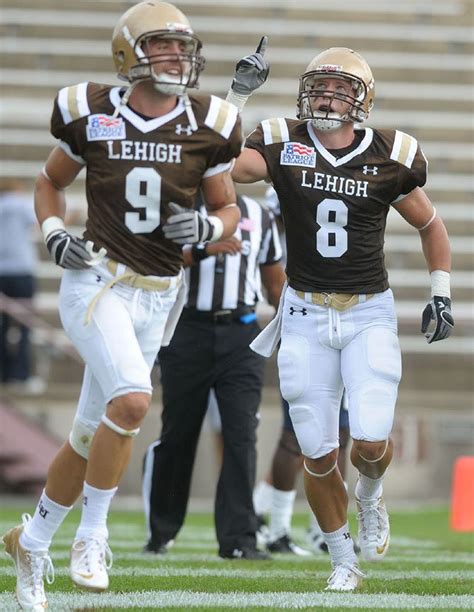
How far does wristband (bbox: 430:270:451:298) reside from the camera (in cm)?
437

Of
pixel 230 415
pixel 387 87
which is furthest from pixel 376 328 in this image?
pixel 387 87

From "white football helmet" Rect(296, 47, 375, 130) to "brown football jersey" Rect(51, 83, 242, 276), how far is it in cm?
42

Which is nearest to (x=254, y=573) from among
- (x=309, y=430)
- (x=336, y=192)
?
(x=309, y=430)

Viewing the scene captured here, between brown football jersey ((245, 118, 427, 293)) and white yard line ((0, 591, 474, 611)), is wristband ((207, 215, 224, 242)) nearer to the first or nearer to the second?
brown football jersey ((245, 118, 427, 293))

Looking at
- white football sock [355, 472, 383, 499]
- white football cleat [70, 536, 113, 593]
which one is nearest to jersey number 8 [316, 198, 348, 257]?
white football sock [355, 472, 383, 499]

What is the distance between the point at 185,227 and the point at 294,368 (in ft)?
2.24

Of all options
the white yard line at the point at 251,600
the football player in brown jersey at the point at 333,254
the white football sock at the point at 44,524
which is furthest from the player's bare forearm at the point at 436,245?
the white football sock at the point at 44,524

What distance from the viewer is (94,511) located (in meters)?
3.66

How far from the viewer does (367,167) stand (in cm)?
423

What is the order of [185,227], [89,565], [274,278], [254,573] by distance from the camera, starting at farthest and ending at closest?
[274,278], [254,573], [185,227], [89,565]

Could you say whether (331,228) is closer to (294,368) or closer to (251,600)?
(294,368)

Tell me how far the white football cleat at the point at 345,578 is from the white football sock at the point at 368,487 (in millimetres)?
241

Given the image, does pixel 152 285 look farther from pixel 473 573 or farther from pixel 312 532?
pixel 312 532

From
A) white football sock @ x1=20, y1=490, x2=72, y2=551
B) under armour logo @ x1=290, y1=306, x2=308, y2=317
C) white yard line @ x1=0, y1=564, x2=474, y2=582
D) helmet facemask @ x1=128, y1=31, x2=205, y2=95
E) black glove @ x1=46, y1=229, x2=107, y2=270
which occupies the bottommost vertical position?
white yard line @ x1=0, y1=564, x2=474, y2=582
